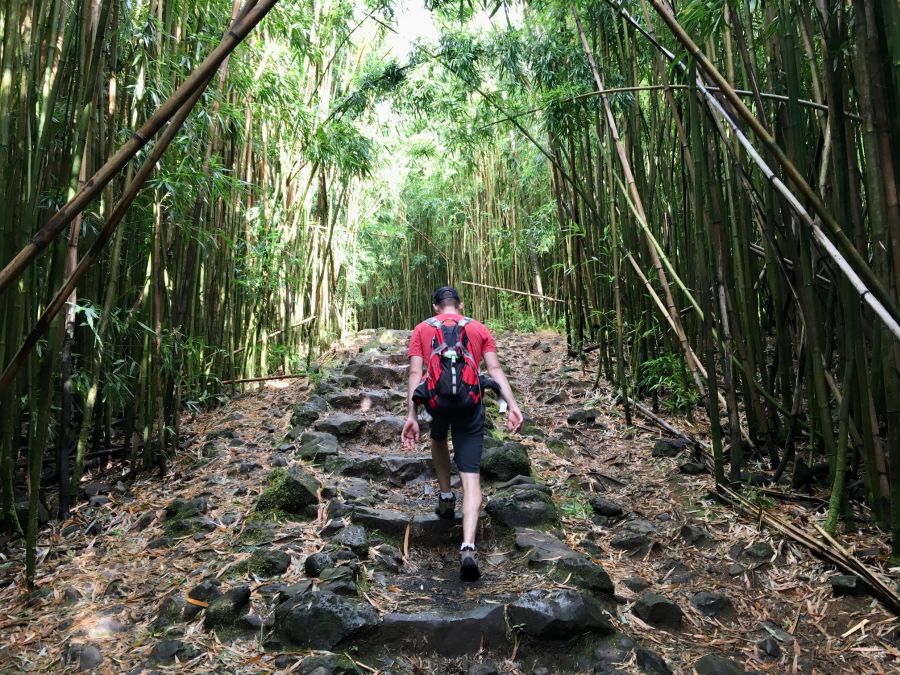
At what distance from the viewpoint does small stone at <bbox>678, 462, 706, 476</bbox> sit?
2.81 meters

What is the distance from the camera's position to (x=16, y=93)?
76.7 inches

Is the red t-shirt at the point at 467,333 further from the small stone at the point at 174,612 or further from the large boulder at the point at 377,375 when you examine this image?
the large boulder at the point at 377,375

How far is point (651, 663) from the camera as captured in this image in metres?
1.54

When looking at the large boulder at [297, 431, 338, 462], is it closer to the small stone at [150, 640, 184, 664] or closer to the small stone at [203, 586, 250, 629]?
the small stone at [203, 586, 250, 629]

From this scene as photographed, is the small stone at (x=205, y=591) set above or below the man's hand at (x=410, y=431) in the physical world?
below

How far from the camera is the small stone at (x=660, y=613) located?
1.76m

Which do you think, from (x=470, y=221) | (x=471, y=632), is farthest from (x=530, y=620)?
(x=470, y=221)

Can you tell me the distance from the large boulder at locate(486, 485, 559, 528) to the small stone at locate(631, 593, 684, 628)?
25.9 inches

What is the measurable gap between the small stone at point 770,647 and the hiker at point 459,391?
3.00 feet

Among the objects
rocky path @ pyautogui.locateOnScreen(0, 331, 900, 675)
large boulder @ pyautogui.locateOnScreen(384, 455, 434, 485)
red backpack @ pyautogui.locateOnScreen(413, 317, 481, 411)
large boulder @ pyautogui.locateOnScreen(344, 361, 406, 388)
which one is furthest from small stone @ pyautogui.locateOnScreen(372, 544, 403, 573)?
large boulder @ pyautogui.locateOnScreen(344, 361, 406, 388)

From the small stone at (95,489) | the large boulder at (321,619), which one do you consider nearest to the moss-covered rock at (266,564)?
the large boulder at (321,619)

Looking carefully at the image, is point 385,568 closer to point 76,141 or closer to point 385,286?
point 76,141

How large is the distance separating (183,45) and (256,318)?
7.77 feet

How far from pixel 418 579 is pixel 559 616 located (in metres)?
0.63
